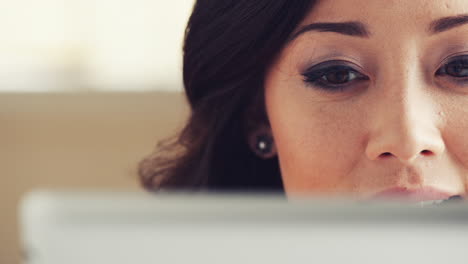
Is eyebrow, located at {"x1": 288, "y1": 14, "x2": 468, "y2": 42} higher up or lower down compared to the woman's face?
higher up

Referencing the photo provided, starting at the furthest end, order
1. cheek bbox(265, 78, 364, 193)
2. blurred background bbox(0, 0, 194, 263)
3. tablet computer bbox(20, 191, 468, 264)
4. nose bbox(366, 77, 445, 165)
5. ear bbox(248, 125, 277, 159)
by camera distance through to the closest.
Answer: blurred background bbox(0, 0, 194, 263) < ear bbox(248, 125, 277, 159) < cheek bbox(265, 78, 364, 193) < nose bbox(366, 77, 445, 165) < tablet computer bbox(20, 191, 468, 264)

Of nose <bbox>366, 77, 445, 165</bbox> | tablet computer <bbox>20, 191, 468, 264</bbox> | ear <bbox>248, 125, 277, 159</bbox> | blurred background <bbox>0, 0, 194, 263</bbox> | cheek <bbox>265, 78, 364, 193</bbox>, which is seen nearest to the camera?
tablet computer <bbox>20, 191, 468, 264</bbox>

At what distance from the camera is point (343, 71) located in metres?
0.89

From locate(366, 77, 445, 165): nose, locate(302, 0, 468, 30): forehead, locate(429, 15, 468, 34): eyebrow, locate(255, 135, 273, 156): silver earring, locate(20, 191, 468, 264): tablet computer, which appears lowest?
locate(20, 191, 468, 264): tablet computer

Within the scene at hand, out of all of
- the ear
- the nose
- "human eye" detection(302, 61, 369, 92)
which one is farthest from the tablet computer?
the ear

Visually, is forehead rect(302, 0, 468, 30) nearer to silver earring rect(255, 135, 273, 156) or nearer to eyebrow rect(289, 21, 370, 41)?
eyebrow rect(289, 21, 370, 41)

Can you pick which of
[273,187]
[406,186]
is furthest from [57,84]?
[406,186]

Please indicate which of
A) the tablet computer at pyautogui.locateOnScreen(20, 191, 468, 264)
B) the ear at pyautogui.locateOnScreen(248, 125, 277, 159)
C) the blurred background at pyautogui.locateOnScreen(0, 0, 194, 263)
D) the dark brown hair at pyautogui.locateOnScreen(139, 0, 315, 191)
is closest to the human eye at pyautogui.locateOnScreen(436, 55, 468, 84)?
the dark brown hair at pyautogui.locateOnScreen(139, 0, 315, 191)

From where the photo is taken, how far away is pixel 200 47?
41.4 inches

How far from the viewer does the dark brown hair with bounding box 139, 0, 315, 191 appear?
97 centimetres

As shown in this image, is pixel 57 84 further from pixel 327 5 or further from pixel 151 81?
pixel 327 5

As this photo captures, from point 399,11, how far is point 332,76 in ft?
0.44

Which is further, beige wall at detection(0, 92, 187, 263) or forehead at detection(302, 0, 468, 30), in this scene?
beige wall at detection(0, 92, 187, 263)

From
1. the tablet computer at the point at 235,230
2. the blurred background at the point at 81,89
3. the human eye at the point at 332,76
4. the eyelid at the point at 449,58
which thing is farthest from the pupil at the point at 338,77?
the blurred background at the point at 81,89
